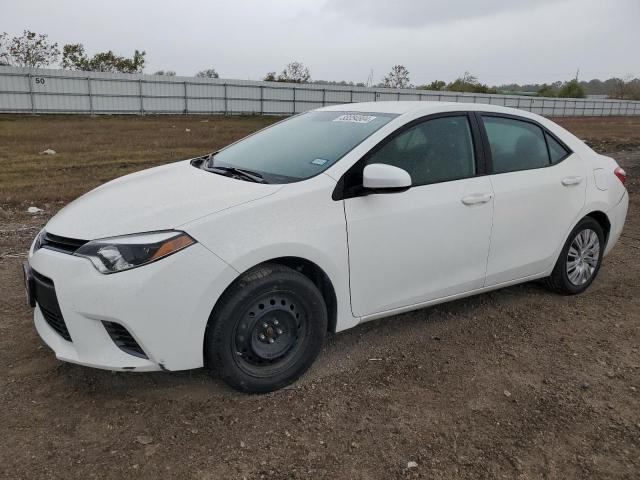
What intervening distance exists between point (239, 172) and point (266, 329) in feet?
3.43

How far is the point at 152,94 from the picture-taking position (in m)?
31.2

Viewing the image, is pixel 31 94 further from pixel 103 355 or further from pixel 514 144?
pixel 103 355

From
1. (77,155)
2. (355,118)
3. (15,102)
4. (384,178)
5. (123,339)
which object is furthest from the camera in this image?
(15,102)

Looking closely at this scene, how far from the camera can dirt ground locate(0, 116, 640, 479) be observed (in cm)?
245

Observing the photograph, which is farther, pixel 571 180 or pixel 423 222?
pixel 571 180

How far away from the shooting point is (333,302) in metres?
3.08

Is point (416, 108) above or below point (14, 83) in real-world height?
below

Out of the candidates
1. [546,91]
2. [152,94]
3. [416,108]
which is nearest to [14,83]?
[152,94]

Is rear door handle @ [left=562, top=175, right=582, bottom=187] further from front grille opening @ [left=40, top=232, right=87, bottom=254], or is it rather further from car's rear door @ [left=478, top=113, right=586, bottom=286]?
front grille opening @ [left=40, top=232, right=87, bottom=254]

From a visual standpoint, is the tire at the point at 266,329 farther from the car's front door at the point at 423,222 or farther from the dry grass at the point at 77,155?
the dry grass at the point at 77,155

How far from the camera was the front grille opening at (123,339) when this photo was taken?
2578mm

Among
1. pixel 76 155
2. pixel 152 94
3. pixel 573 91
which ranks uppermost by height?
pixel 573 91

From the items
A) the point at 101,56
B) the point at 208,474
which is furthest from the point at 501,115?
the point at 101,56

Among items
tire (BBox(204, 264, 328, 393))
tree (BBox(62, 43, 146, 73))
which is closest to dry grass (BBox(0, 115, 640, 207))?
tire (BBox(204, 264, 328, 393))
